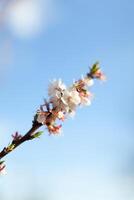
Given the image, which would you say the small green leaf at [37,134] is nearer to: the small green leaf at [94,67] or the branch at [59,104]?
the branch at [59,104]

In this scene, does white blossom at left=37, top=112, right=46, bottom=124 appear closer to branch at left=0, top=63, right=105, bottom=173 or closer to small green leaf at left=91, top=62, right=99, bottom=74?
branch at left=0, top=63, right=105, bottom=173

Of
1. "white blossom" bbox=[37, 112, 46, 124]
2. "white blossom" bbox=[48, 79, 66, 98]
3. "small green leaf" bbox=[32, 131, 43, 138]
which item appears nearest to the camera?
"white blossom" bbox=[37, 112, 46, 124]

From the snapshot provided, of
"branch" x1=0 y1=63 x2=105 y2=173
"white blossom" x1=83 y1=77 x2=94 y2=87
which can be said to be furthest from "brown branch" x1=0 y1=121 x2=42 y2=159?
"white blossom" x1=83 y1=77 x2=94 y2=87

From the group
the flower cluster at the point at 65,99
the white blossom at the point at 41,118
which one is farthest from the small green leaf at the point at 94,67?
the white blossom at the point at 41,118

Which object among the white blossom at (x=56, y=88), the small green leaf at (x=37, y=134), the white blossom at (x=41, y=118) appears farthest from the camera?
the white blossom at (x=56, y=88)

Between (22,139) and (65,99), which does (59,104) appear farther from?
(22,139)

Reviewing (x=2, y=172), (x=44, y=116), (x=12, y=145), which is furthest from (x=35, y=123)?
(x=2, y=172)

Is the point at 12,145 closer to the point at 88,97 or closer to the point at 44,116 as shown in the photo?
the point at 44,116

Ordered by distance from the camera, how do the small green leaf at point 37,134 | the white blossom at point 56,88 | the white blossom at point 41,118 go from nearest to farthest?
the white blossom at point 41,118
the small green leaf at point 37,134
the white blossom at point 56,88
